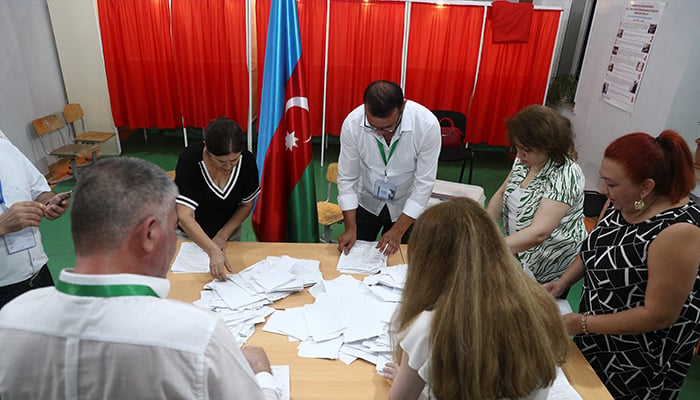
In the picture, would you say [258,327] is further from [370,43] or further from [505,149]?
[505,149]

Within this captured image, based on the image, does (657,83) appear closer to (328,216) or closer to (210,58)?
(328,216)

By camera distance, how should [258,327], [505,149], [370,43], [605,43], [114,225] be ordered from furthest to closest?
1. [505,149]
2. [370,43]
3. [605,43]
4. [258,327]
5. [114,225]

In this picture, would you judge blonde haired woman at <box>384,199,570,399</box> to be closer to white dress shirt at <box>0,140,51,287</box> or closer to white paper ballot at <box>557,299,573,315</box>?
white paper ballot at <box>557,299,573,315</box>

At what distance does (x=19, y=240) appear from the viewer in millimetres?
1879

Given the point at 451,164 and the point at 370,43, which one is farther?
the point at 451,164

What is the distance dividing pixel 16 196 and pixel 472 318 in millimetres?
2019

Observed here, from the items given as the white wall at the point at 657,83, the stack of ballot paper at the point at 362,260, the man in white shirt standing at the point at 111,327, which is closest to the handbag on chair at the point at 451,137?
the white wall at the point at 657,83

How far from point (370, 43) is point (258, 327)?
495cm

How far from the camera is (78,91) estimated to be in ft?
19.4

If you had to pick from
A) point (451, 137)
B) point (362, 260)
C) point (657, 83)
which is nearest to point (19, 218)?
point (362, 260)

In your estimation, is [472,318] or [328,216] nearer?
[472,318]

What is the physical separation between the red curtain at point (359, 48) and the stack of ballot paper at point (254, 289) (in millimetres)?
4336

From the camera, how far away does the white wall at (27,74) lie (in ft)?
15.4

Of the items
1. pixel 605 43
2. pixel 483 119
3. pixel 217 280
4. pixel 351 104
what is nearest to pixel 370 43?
pixel 351 104
